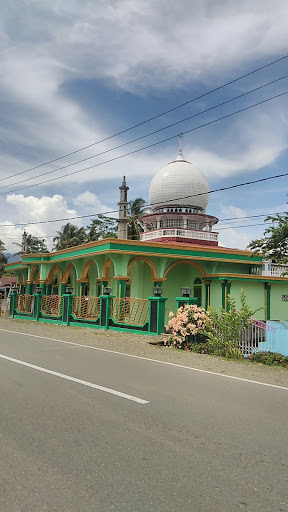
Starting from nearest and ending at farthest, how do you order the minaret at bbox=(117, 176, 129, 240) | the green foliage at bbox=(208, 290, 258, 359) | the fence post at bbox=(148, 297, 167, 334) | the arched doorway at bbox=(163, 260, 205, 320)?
the green foliage at bbox=(208, 290, 258, 359) → the fence post at bbox=(148, 297, 167, 334) → the arched doorway at bbox=(163, 260, 205, 320) → the minaret at bbox=(117, 176, 129, 240)

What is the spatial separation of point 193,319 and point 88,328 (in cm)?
760

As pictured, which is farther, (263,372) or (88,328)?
(88,328)

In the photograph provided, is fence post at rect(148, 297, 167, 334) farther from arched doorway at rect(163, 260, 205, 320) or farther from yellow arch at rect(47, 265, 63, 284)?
yellow arch at rect(47, 265, 63, 284)

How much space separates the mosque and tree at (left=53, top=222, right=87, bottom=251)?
19761 mm

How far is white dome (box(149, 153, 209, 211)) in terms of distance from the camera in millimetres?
28823

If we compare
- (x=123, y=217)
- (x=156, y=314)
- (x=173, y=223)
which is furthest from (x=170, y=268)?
(x=173, y=223)

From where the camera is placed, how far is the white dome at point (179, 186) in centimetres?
2882

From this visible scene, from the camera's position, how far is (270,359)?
35.8ft

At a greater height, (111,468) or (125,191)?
(125,191)

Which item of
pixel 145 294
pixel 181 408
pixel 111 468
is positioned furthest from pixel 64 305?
pixel 111 468

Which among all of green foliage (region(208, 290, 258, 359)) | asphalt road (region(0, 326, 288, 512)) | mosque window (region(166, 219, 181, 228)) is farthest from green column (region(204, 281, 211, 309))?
asphalt road (region(0, 326, 288, 512))

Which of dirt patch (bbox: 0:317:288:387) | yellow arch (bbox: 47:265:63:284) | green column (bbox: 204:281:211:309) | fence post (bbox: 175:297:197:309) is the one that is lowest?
dirt patch (bbox: 0:317:288:387)

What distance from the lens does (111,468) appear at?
3.71 meters

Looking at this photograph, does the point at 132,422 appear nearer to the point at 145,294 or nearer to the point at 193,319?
the point at 193,319
